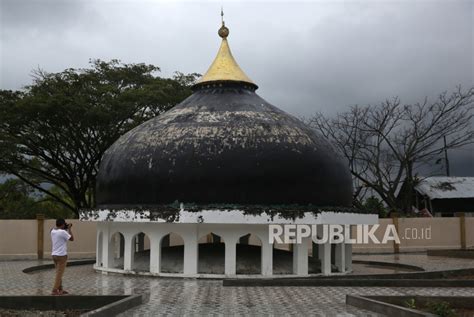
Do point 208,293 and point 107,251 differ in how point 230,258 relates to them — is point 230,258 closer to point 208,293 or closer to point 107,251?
point 208,293

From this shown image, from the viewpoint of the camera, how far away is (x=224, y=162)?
19.2m

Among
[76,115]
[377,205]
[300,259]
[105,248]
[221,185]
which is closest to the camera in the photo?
[221,185]

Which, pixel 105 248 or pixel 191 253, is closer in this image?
pixel 191 253

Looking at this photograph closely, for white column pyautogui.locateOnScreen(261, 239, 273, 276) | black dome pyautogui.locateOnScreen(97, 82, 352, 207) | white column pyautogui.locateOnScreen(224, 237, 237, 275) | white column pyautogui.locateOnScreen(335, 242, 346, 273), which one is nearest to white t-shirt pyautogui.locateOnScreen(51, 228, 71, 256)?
black dome pyautogui.locateOnScreen(97, 82, 352, 207)

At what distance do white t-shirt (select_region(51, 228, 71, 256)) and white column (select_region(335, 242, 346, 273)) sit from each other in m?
10.2

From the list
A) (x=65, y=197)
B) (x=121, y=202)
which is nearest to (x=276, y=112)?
(x=121, y=202)

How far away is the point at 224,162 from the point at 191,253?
319 cm

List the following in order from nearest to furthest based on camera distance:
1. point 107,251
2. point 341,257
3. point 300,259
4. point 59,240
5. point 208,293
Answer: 1. point 59,240
2. point 208,293
3. point 300,259
4. point 341,257
5. point 107,251

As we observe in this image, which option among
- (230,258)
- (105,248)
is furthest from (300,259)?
(105,248)

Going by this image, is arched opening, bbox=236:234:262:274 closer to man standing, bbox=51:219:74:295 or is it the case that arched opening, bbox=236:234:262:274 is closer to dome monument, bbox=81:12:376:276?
dome monument, bbox=81:12:376:276

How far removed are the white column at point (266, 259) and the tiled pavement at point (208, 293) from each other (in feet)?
5.79

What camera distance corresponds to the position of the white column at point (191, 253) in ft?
63.5

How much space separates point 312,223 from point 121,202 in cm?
668

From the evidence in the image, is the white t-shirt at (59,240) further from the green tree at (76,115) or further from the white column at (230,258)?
the green tree at (76,115)
